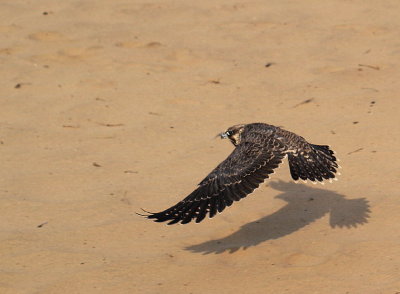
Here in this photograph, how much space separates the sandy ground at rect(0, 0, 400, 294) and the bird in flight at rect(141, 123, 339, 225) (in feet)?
1.28

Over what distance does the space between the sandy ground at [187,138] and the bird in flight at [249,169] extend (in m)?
0.39

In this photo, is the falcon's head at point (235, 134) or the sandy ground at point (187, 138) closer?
the sandy ground at point (187, 138)

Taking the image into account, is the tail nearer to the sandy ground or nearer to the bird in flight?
the bird in flight

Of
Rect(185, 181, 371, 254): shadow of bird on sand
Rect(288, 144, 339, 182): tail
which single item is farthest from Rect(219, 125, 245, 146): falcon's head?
Rect(288, 144, 339, 182): tail

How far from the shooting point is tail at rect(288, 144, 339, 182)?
644 centimetres

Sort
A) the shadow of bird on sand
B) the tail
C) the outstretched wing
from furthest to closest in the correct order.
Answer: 1. the tail
2. the shadow of bird on sand
3. the outstretched wing

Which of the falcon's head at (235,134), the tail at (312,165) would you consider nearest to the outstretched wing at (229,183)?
the tail at (312,165)

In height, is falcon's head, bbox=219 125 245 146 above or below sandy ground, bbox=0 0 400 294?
above

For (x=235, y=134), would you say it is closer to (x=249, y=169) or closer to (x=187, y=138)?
(x=187, y=138)

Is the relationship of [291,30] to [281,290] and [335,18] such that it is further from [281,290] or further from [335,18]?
[281,290]

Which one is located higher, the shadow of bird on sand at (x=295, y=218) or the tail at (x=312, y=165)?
the tail at (x=312, y=165)

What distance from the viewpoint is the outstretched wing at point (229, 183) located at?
19.2 ft

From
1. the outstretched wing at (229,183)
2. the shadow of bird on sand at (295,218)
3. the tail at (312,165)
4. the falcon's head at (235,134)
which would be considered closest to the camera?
the outstretched wing at (229,183)

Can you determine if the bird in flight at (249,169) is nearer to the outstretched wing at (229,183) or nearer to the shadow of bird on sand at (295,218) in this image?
the outstretched wing at (229,183)
